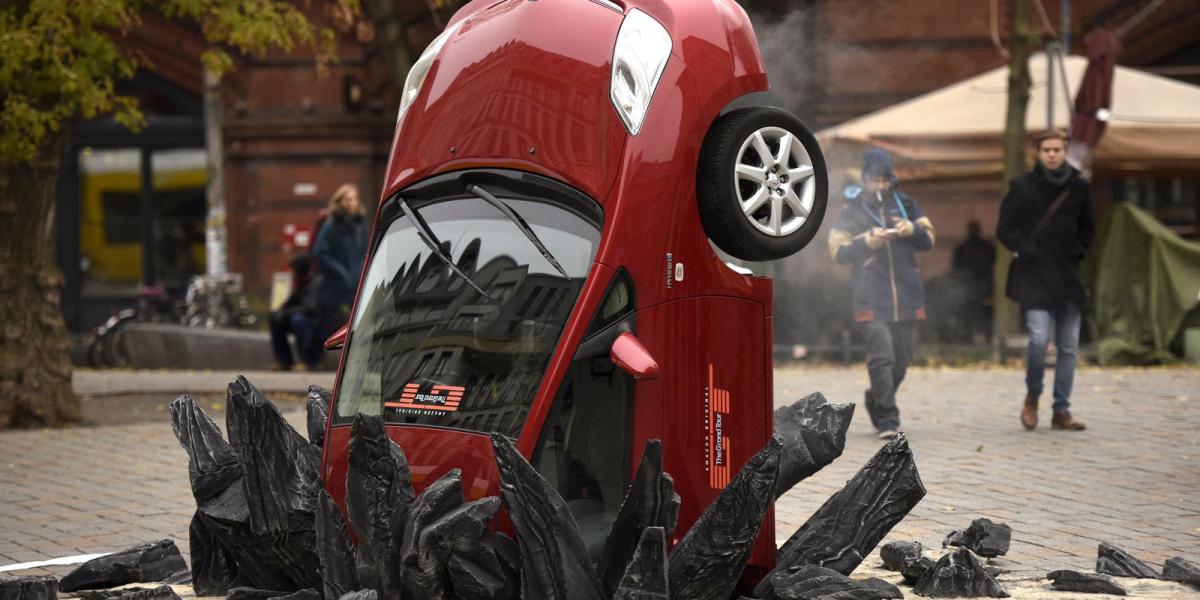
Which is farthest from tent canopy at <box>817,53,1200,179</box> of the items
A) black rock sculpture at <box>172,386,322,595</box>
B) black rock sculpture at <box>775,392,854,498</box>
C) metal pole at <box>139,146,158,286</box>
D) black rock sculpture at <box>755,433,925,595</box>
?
metal pole at <box>139,146,158,286</box>

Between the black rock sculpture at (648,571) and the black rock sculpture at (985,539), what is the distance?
2198mm

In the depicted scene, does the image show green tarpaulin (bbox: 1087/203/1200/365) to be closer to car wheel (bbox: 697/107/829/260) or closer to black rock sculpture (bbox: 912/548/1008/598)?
black rock sculpture (bbox: 912/548/1008/598)

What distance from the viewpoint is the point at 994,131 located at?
17.0m

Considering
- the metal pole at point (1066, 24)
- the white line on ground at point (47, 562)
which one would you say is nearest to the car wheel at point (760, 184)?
the white line on ground at point (47, 562)

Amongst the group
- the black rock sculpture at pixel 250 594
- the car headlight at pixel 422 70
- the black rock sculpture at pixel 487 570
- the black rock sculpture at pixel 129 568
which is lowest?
the black rock sculpture at pixel 129 568

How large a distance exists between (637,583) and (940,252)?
1899 cm

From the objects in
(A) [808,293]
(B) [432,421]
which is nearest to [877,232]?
(B) [432,421]

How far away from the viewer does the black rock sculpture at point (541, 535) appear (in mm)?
4750

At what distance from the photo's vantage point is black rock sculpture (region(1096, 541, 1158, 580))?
5.96 meters

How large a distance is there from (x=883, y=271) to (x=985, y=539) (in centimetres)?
430

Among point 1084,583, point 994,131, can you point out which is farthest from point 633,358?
point 994,131

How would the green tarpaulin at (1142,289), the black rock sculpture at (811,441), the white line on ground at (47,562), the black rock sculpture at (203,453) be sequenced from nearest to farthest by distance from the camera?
the black rock sculpture at (203,453) < the black rock sculpture at (811,441) < the white line on ground at (47,562) < the green tarpaulin at (1142,289)

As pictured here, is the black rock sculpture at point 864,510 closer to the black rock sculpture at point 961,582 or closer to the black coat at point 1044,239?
the black rock sculpture at point 961,582

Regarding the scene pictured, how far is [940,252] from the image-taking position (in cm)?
2297
